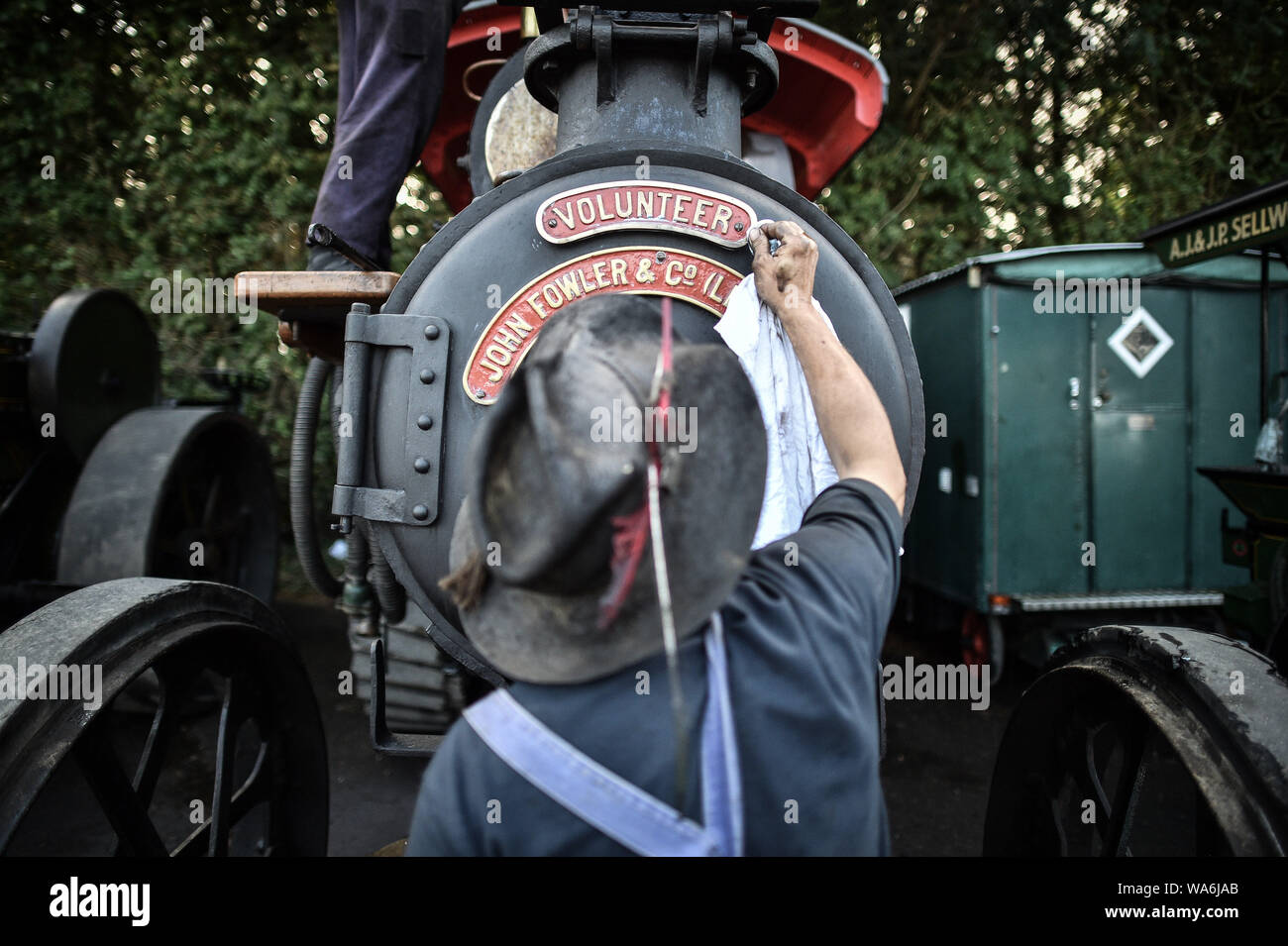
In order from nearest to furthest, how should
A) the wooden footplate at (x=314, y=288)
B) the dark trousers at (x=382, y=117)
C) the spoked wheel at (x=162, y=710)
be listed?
the spoked wheel at (x=162, y=710)
the wooden footplate at (x=314, y=288)
the dark trousers at (x=382, y=117)

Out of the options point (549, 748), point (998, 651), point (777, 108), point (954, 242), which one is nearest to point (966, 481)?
point (998, 651)

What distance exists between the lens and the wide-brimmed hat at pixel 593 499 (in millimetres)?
959

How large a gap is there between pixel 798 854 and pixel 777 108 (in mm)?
2247

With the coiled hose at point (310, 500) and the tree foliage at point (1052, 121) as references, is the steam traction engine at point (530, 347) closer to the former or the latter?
the coiled hose at point (310, 500)

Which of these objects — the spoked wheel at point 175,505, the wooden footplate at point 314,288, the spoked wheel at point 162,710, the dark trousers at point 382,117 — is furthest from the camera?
the spoked wheel at point 175,505

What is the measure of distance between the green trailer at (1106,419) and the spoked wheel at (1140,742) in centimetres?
289

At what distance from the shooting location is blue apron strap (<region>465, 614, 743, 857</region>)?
97 centimetres

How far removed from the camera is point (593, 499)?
0.94 m

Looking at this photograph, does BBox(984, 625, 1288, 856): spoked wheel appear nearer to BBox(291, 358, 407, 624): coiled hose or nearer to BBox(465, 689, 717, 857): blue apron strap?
BBox(465, 689, 717, 857): blue apron strap

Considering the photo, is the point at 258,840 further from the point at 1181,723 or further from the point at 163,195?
the point at 163,195

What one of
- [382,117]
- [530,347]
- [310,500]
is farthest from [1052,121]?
[530,347]

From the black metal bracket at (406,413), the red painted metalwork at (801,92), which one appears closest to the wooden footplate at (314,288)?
the black metal bracket at (406,413)

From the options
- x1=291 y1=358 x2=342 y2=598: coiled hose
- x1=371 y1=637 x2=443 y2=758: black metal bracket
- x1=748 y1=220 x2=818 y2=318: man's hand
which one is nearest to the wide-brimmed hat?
x1=748 y1=220 x2=818 y2=318: man's hand

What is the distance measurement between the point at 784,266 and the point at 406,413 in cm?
77
